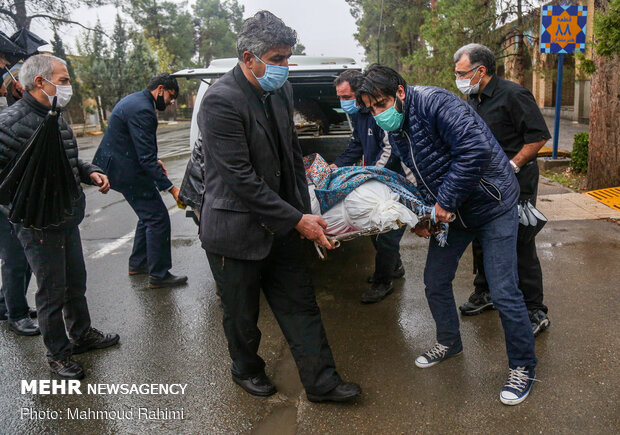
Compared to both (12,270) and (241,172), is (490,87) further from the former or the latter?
(12,270)

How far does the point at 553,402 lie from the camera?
2732mm

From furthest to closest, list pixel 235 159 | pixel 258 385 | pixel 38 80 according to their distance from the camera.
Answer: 1. pixel 38 80
2. pixel 258 385
3. pixel 235 159

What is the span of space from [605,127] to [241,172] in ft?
22.7

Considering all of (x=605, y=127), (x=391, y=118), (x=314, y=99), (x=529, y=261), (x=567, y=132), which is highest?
(x=314, y=99)

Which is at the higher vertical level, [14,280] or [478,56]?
[478,56]

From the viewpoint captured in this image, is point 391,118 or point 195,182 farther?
point 195,182

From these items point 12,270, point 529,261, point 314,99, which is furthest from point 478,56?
point 12,270

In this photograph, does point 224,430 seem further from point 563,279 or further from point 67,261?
→ point 563,279

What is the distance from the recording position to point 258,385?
301cm

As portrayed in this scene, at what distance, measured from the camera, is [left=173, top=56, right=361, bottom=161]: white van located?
4891 millimetres

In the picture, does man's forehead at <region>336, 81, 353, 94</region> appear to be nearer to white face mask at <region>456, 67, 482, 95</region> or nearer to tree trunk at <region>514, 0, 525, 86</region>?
white face mask at <region>456, 67, 482, 95</region>

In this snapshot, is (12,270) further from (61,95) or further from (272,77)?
(272,77)

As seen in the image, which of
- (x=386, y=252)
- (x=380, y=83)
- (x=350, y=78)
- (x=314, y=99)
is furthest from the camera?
(x=314, y=99)

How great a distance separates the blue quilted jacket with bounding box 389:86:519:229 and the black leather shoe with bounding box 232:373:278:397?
1.50 meters
